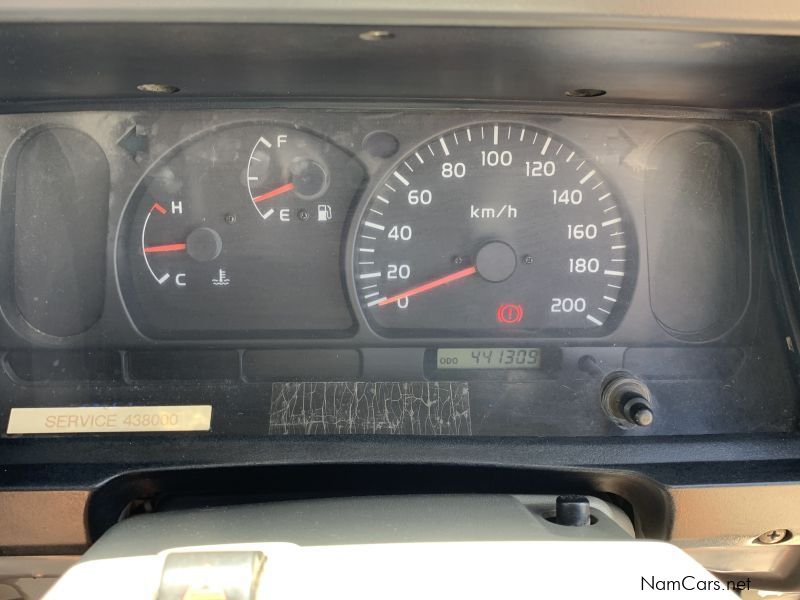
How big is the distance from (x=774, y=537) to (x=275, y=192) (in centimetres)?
178

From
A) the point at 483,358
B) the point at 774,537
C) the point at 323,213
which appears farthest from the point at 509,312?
the point at 774,537

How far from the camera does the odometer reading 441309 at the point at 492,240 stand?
9.21ft

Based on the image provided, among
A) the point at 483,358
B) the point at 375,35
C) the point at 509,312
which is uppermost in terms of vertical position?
the point at 375,35

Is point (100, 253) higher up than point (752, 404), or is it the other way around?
point (100, 253)

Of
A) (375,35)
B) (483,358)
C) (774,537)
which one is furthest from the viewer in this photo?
(483,358)

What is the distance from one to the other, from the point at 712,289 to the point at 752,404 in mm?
386

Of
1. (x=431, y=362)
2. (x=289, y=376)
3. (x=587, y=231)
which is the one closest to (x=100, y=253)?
(x=289, y=376)

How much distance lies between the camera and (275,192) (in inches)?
110

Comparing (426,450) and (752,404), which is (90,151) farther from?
(752,404)

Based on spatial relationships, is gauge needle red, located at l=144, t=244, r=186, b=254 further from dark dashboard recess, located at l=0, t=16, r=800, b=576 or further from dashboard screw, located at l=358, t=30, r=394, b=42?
dashboard screw, located at l=358, t=30, r=394, b=42

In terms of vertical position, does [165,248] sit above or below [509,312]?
above

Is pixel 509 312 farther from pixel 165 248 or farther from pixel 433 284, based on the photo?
pixel 165 248

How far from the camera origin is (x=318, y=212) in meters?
2.81

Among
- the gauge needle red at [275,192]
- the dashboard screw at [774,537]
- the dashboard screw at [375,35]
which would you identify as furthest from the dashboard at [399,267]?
the dashboard screw at [375,35]
